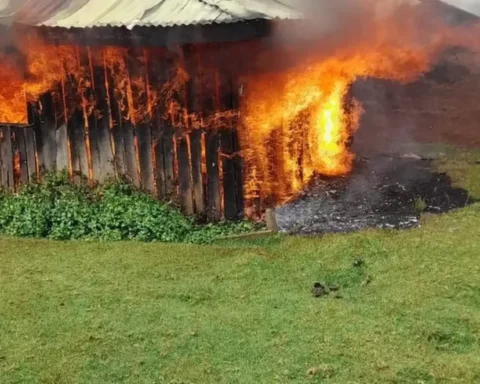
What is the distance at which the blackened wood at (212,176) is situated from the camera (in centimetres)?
1030

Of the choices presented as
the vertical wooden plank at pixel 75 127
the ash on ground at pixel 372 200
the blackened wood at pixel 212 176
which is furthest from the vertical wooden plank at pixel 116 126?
the ash on ground at pixel 372 200

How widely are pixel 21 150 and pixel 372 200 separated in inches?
226

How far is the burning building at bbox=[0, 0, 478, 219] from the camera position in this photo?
981 cm

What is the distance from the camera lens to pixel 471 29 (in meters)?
13.3

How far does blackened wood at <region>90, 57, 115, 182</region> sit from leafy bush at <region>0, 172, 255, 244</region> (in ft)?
0.85

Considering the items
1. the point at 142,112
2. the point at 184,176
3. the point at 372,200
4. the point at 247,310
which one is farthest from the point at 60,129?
the point at 247,310

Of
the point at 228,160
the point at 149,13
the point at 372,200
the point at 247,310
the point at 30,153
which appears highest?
the point at 149,13

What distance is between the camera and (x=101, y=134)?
1080cm

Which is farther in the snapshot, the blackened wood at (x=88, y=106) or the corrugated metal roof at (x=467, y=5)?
the corrugated metal roof at (x=467, y=5)

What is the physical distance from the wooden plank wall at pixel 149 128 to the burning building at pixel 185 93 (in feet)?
0.06

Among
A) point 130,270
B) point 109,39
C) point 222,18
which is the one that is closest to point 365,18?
point 222,18

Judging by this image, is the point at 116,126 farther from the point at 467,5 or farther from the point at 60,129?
the point at 467,5

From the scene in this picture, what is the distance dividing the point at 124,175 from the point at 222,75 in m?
2.24

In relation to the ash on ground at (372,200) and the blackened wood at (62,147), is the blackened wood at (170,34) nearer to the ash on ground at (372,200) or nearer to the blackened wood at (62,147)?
the blackened wood at (62,147)
